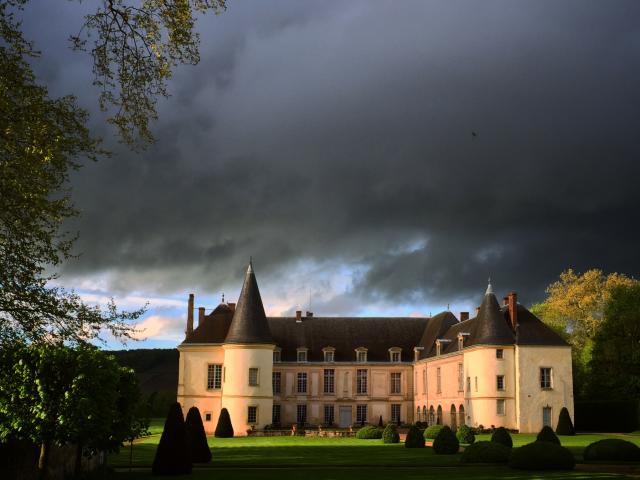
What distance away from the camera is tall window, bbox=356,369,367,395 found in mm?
47594

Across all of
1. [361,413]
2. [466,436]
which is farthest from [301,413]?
[466,436]

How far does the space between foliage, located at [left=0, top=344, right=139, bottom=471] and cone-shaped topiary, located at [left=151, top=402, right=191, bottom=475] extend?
3549 millimetres

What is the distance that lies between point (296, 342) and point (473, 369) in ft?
45.8

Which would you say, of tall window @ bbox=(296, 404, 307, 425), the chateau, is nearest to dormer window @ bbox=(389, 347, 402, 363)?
the chateau

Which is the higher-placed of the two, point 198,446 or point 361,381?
point 361,381

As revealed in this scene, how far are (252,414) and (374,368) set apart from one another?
35.6 feet

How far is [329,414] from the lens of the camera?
47.1 m

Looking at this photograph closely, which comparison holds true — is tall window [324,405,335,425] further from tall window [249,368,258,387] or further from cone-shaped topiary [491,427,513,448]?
cone-shaped topiary [491,427,513,448]

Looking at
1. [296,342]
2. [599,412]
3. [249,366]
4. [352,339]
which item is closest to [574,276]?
[599,412]

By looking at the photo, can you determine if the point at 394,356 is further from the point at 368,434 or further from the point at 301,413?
the point at 368,434

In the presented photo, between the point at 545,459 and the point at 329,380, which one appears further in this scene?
the point at 329,380

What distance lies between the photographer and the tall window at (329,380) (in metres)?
47.5

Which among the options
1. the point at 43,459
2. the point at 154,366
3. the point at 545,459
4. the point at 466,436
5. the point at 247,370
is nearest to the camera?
the point at 43,459

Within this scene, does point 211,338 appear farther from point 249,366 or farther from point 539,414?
point 539,414
